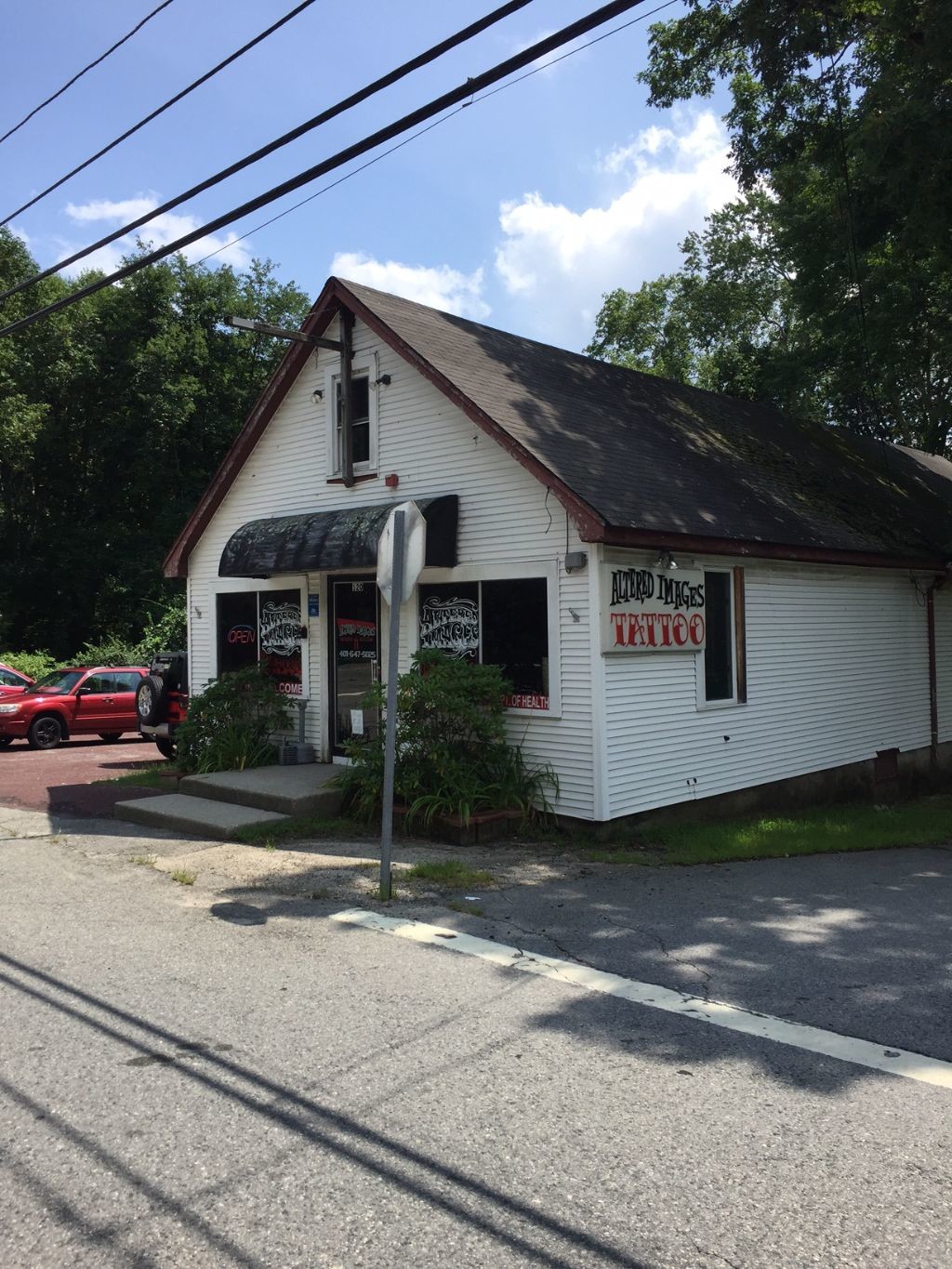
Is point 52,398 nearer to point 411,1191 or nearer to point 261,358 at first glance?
point 261,358

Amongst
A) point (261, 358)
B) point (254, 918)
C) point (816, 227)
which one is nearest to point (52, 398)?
point (261, 358)

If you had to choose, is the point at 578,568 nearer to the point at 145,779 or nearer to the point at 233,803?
the point at 233,803

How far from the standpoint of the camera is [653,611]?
34.8 feet

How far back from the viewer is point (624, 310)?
43281 mm

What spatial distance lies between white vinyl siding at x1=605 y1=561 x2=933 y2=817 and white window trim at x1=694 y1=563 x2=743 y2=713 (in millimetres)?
86

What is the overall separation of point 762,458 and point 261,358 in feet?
86.0

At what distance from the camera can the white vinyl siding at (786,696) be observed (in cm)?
1042

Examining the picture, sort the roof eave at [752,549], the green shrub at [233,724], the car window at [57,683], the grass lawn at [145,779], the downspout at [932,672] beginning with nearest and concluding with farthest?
the roof eave at [752,549]
the green shrub at [233,724]
the grass lawn at [145,779]
the downspout at [932,672]
the car window at [57,683]

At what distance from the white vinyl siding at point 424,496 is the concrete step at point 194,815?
2314mm

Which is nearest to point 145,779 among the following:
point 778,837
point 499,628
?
point 499,628

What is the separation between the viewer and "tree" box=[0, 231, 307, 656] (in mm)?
33688

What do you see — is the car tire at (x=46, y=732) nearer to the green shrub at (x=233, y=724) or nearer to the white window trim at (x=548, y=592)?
the green shrub at (x=233, y=724)

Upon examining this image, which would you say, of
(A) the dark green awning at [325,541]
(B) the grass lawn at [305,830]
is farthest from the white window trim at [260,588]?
(B) the grass lawn at [305,830]

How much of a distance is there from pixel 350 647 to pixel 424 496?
2.32 metres
